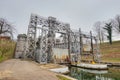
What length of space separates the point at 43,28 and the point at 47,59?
608cm

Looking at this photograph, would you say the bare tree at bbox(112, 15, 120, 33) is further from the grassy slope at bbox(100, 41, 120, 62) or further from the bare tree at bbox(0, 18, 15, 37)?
the bare tree at bbox(0, 18, 15, 37)

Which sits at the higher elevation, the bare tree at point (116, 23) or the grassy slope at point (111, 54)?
the bare tree at point (116, 23)

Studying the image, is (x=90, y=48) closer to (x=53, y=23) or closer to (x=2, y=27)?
(x=53, y=23)

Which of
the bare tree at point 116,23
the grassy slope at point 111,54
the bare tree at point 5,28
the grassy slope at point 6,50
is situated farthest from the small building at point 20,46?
the bare tree at point 116,23

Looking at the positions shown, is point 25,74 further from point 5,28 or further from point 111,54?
point 111,54

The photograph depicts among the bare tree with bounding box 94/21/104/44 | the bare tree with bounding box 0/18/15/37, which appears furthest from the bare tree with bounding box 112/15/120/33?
the bare tree with bounding box 0/18/15/37

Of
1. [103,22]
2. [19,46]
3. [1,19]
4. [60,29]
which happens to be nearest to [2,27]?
[1,19]

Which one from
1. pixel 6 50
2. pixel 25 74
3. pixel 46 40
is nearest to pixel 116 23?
pixel 46 40

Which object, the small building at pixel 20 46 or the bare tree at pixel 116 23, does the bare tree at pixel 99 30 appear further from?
the small building at pixel 20 46

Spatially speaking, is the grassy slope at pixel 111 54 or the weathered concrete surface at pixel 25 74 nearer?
the weathered concrete surface at pixel 25 74

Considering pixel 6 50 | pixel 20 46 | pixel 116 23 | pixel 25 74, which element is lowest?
pixel 25 74

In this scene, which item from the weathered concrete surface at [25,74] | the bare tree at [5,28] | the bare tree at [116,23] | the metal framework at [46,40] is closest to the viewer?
the weathered concrete surface at [25,74]

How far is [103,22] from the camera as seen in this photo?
64.8 m

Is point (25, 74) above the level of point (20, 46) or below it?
below
